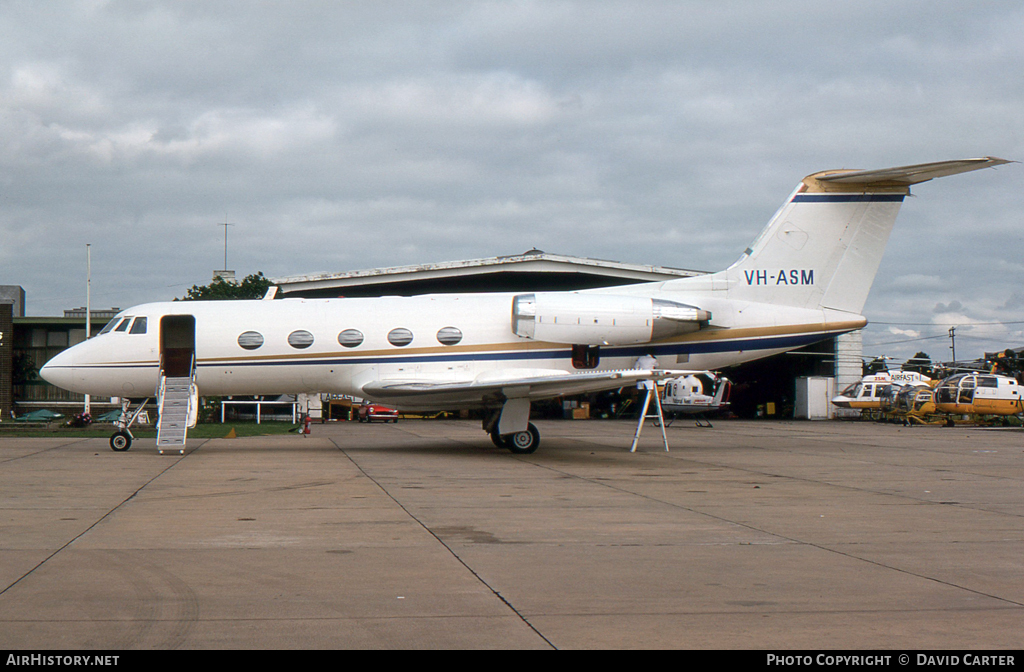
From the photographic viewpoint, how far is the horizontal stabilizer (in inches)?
675

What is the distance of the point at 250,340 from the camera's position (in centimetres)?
1859

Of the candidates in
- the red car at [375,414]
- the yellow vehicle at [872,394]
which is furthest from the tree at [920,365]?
the red car at [375,414]

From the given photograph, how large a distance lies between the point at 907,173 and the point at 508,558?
50.2ft

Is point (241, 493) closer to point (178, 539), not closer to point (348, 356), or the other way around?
point (178, 539)

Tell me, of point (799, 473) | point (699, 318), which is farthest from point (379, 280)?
point (799, 473)

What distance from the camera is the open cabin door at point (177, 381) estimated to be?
17.7 meters

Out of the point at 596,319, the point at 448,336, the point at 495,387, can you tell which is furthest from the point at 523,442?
the point at 596,319

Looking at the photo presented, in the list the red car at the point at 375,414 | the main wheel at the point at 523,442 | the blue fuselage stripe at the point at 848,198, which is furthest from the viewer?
the red car at the point at 375,414

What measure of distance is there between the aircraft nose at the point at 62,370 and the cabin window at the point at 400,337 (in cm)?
703

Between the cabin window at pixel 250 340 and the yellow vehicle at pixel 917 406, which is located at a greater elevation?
the cabin window at pixel 250 340

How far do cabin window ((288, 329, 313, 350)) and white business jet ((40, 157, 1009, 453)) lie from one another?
0.02m

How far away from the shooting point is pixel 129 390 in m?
19.1

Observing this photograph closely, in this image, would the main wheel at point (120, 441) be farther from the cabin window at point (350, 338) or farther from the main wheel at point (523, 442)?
the main wheel at point (523, 442)

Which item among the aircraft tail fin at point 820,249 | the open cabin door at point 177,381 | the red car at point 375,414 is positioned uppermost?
the aircraft tail fin at point 820,249
